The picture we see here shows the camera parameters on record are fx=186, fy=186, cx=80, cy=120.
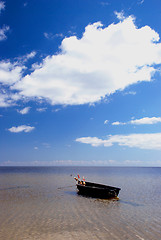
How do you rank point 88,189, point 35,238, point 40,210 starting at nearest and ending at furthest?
point 35,238 → point 40,210 → point 88,189

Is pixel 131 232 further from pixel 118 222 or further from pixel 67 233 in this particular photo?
pixel 67 233

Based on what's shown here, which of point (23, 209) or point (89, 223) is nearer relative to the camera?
point (89, 223)

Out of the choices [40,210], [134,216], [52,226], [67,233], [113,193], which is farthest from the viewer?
[113,193]

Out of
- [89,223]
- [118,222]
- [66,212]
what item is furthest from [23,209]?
[118,222]

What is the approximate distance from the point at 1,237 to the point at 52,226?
3239 mm

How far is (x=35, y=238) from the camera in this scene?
33.9 ft

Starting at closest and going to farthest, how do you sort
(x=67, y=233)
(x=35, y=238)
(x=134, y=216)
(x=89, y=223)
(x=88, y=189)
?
(x=35, y=238), (x=67, y=233), (x=89, y=223), (x=134, y=216), (x=88, y=189)

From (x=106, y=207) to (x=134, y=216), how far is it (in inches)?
151

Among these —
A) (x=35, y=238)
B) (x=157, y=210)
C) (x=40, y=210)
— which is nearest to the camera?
(x=35, y=238)

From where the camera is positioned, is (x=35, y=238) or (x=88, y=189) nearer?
(x=35, y=238)

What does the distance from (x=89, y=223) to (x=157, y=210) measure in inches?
327

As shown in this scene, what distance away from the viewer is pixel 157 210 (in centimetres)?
1789

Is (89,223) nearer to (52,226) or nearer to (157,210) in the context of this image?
(52,226)

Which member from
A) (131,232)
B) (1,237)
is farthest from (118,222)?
(1,237)
